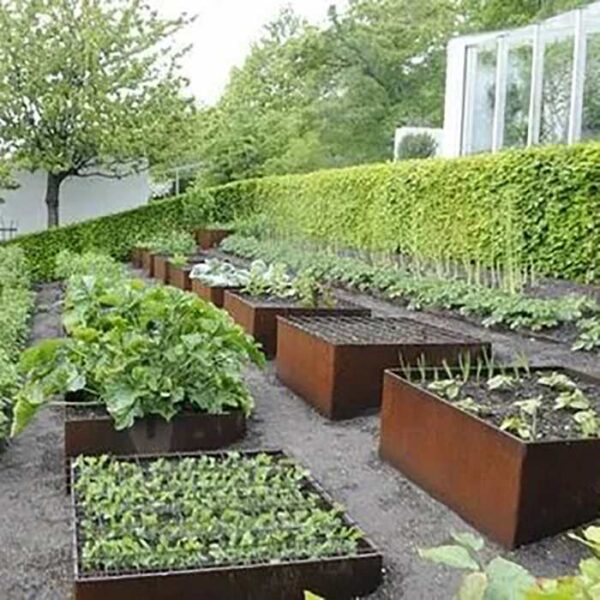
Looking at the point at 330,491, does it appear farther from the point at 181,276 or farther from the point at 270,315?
the point at 181,276

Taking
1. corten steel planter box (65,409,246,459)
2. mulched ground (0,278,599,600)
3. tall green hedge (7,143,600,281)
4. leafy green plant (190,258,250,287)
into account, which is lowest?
mulched ground (0,278,599,600)

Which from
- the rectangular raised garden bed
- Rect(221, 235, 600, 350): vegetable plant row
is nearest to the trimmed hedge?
Rect(221, 235, 600, 350): vegetable plant row

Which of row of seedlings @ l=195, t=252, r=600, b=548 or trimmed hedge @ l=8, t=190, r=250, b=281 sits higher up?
trimmed hedge @ l=8, t=190, r=250, b=281

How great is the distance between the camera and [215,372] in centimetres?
448

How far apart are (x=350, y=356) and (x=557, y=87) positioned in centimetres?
839

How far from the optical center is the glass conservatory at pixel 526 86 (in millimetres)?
11164

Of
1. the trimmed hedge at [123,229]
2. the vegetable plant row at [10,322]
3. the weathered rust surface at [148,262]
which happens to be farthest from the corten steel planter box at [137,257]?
the vegetable plant row at [10,322]

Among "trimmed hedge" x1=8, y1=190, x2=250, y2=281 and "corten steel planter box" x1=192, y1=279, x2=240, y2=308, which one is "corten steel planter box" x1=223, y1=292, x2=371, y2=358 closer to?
"corten steel planter box" x1=192, y1=279, x2=240, y2=308

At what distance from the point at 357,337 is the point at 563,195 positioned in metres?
3.27

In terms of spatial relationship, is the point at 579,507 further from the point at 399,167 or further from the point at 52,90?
the point at 52,90

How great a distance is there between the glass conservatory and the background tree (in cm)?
745

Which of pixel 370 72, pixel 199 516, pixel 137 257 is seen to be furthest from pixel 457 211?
pixel 370 72

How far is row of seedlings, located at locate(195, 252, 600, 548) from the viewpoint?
3.11m

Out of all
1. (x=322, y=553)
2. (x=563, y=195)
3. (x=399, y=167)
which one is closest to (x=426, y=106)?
(x=399, y=167)
